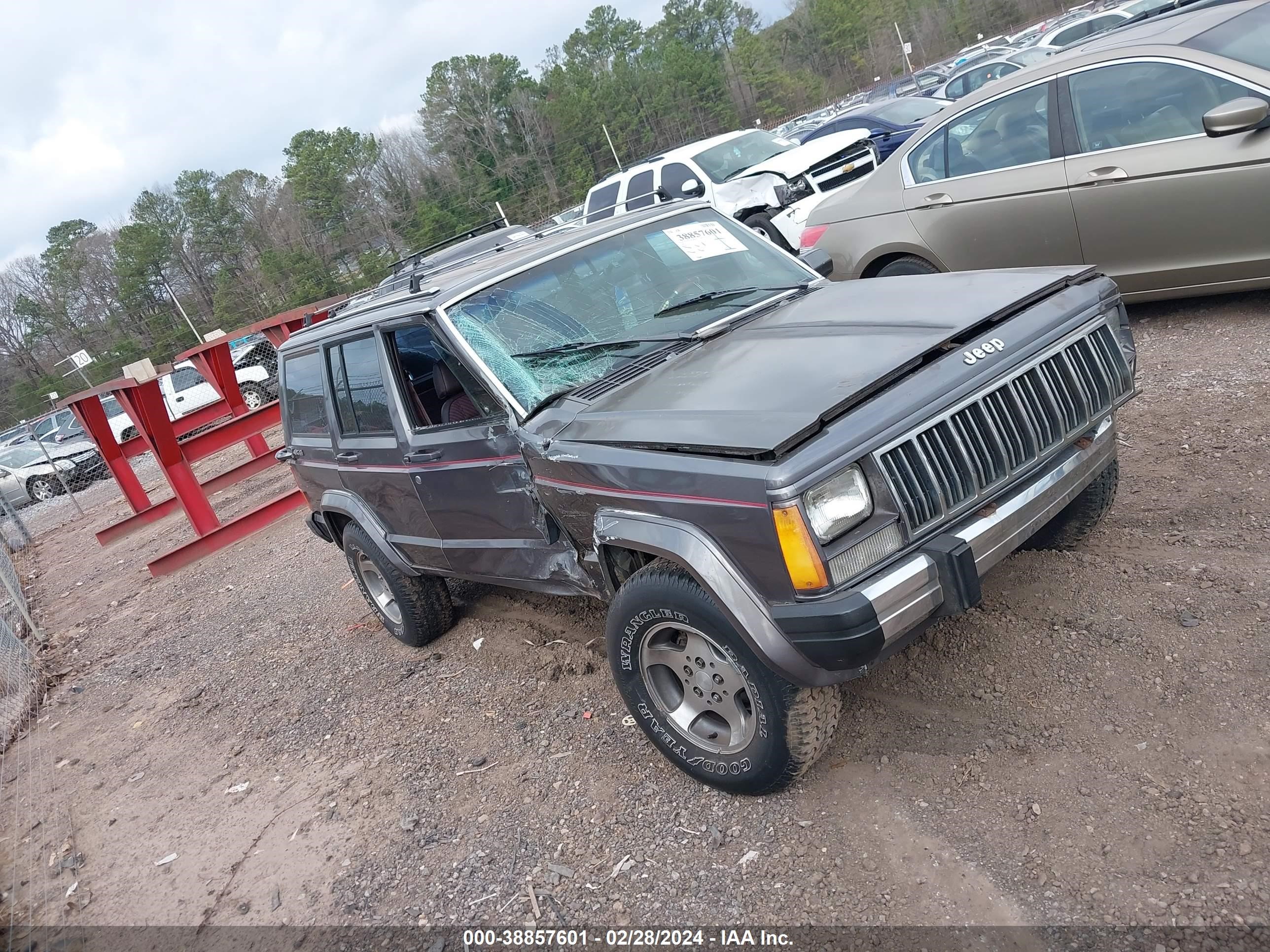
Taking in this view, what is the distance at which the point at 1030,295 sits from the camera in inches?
122

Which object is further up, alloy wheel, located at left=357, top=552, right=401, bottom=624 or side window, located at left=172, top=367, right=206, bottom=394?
side window, located at left=172, top=367, right=206, bottom=394

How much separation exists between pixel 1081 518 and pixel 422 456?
2.94 meters

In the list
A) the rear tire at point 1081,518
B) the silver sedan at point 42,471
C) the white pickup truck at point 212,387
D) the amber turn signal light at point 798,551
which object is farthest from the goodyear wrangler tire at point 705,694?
the silver sedan at point 42,471

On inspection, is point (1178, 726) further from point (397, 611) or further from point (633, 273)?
point (397, 611)

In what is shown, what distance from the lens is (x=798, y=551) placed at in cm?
248

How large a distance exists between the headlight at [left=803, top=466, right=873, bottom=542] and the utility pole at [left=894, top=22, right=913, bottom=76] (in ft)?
139

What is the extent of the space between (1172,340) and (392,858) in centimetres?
549

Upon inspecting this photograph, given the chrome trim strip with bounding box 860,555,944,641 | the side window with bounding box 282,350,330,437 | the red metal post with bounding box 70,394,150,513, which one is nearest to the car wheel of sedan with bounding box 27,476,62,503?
the red metal post with bounding box 70,394,150,513

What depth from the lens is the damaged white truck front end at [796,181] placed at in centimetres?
1008

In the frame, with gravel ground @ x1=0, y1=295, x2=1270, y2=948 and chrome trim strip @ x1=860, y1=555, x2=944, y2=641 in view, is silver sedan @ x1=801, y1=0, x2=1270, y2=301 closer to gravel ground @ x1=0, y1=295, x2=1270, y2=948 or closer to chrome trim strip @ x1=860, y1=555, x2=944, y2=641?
gravel ground @ x1=0, y1=295, x2=1270, y2=948

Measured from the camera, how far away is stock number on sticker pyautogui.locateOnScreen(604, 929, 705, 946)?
267 cm

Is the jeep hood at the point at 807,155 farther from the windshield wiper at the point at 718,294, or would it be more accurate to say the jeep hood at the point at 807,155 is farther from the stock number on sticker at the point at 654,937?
the stock number on sticker at the point at 654,937

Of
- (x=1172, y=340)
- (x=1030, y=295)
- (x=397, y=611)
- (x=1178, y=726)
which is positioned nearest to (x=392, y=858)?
(x=397, y=611)

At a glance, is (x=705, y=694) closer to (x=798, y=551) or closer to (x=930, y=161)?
(x=798, y=551)
